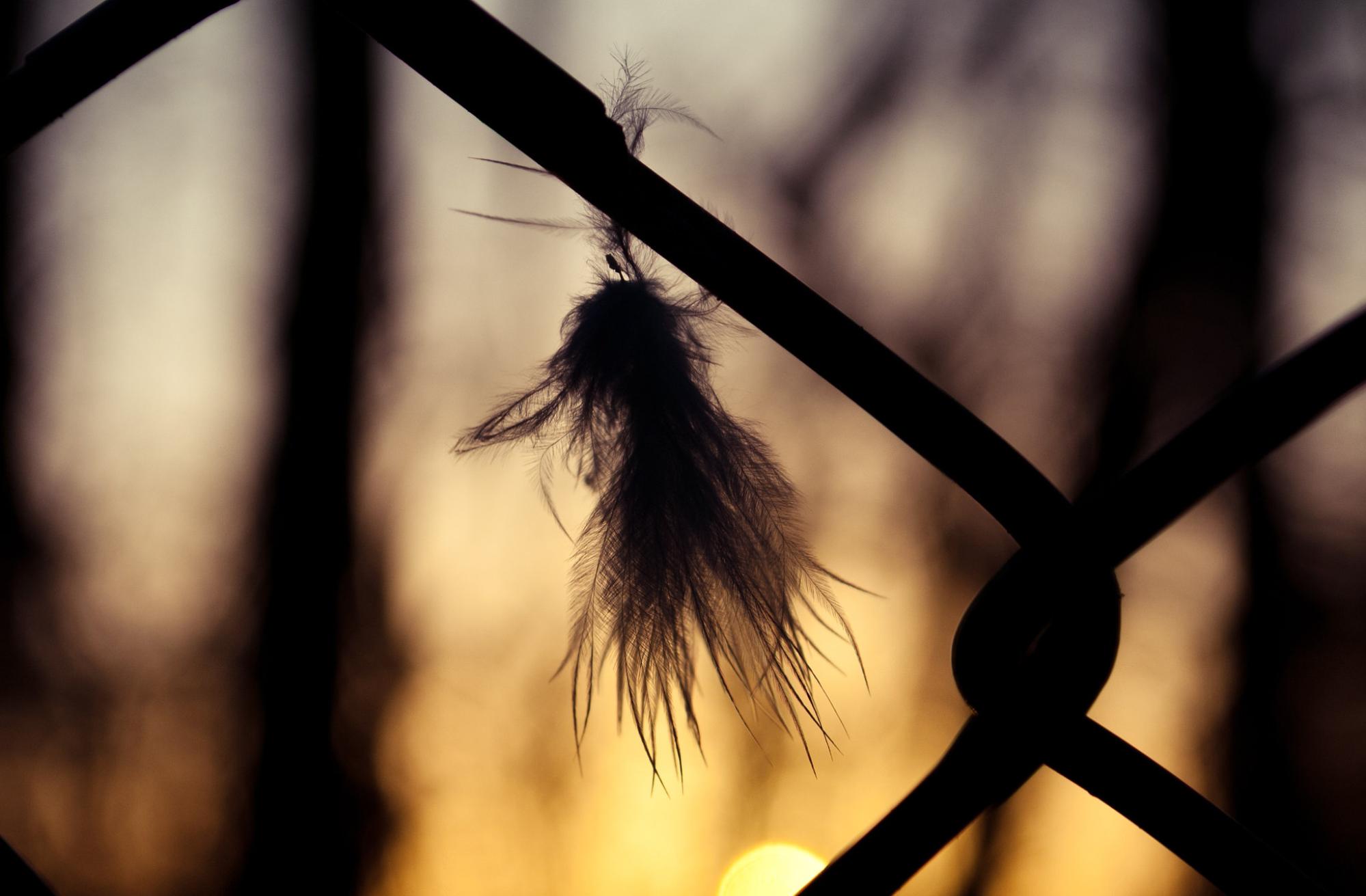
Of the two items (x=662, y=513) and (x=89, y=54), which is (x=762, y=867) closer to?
(x=662, y=513)

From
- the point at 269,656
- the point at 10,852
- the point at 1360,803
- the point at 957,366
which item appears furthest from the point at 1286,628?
the point at 269,656

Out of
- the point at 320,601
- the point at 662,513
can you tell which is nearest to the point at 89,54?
the point at 662,513

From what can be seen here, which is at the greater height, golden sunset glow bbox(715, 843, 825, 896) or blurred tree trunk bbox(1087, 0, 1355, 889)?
blurred tree trunk bbox(1087, 0, 1355, 889)

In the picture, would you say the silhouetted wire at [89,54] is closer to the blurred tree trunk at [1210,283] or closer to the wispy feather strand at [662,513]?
the wispy feather strand at [662,513]

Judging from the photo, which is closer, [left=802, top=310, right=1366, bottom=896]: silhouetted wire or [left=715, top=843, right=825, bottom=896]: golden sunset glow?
[left=802, top=310, right=1366, bottom=896]: silhouetted wire

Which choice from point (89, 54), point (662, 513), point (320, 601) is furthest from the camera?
point (320, 601)

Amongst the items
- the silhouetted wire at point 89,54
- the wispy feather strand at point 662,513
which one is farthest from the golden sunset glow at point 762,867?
the silhouetted wire at point 89,54

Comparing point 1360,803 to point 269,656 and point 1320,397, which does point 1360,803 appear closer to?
point 1320,397

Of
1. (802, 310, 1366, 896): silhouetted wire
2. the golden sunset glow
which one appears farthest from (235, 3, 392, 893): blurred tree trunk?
(802, 310, 1366, 896): silhouetted wire

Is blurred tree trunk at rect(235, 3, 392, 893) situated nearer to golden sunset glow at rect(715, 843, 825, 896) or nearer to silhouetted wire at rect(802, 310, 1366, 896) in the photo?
golden sunset glow at rect(715, 843, 825, 896)

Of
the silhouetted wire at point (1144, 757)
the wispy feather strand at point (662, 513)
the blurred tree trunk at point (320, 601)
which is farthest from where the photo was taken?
the blurred tree trunk at point (320, 601)
